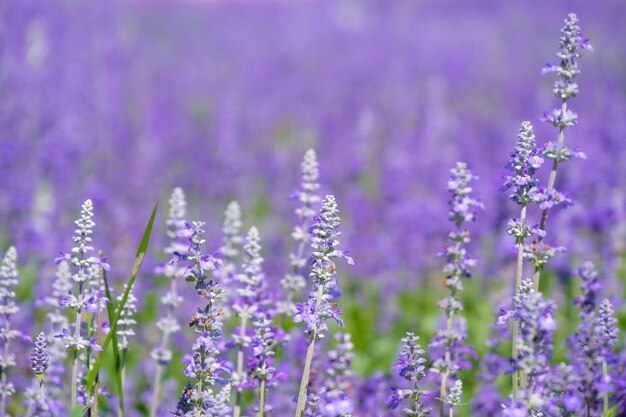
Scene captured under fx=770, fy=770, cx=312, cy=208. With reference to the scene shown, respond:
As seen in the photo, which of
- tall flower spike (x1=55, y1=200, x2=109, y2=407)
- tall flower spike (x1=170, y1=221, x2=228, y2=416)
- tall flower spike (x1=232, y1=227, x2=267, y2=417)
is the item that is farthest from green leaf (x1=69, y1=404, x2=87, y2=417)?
tall flower spike (x1=232, y1=227, x2=267, y2=417)

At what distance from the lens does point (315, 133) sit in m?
16.6

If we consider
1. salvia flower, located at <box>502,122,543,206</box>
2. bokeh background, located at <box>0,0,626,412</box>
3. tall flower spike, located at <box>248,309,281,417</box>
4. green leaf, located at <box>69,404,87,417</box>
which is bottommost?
green leaf, located at <box>69,404,87,417</box>

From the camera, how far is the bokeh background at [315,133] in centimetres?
807

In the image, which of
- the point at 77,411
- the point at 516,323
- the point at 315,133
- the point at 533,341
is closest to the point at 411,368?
the point at 516,323

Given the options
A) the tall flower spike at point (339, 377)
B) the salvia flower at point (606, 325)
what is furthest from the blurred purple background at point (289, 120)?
the tall flower spike at point (339, 377)

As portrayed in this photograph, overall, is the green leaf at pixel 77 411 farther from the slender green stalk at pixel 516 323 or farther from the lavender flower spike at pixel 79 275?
the slender green stalk at pixel 516 323

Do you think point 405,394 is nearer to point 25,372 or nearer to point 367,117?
point 25,372

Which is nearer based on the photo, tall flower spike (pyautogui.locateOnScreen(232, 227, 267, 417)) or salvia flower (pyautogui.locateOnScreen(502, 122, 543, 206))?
salvia flower (pyautogui.locateOnScreen(502, 122, 543, 206))

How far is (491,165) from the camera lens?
11789mm

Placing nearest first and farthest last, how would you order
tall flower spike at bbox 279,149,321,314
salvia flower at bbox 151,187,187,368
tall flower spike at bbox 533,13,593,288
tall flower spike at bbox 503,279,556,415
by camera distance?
1. tall flower spike at bbox 503,279,556,415
2. tall flower spike at bbox 533,13,593,288
3. salvia flower at bbox 151,187,187,368
4. tall flower spike at bbox 279,149,321,314

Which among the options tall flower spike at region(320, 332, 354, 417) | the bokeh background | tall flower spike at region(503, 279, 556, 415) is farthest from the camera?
the bokeh background

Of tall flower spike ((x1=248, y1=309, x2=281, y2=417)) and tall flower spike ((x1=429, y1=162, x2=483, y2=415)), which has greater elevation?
A: tall flower spike ((x1=429, y1=162, x2=483, y2=415))

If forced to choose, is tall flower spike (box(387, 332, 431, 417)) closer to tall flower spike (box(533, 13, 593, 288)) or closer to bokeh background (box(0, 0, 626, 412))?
tall flower spike (box(533, 13, 593, 288))

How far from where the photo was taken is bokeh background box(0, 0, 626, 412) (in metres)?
8.07
